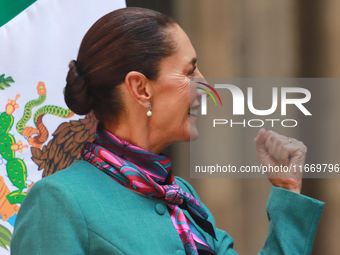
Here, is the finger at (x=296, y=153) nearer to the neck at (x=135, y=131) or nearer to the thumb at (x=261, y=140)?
the thumb at (x=261, y=140)

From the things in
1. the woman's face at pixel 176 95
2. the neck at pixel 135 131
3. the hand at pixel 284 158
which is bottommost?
the hand at pixel 284 158

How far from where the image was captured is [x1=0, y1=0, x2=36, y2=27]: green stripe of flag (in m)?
1.60

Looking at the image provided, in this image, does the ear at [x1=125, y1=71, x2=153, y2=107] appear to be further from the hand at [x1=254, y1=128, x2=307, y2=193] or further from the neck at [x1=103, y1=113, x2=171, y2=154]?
the hand at [x1=254, y1=128, x2=307, y2=193]

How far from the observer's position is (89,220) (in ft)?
2.82

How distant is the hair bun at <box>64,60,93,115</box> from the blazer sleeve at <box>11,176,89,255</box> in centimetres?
27

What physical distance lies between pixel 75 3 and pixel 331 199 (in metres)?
1.66

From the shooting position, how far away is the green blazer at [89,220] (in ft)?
2.71

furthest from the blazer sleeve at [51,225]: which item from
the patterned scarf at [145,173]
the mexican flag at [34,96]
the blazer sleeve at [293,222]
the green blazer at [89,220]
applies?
the mexican flag at [34,96]

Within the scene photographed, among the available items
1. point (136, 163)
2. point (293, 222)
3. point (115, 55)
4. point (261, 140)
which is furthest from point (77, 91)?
point (293, 222)

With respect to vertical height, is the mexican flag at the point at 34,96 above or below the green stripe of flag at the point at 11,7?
below

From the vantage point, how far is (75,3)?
1647mm

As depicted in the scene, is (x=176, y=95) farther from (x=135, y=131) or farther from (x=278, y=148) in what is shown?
(x=278, y=148)

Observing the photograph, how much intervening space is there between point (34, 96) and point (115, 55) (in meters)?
0.73

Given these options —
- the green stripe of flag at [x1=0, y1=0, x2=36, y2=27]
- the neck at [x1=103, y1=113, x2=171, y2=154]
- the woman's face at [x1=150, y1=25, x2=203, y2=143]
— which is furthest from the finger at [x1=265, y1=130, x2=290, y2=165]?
the green stripe of flag at [x1=0, y1=0, x2=36, y2=27]
